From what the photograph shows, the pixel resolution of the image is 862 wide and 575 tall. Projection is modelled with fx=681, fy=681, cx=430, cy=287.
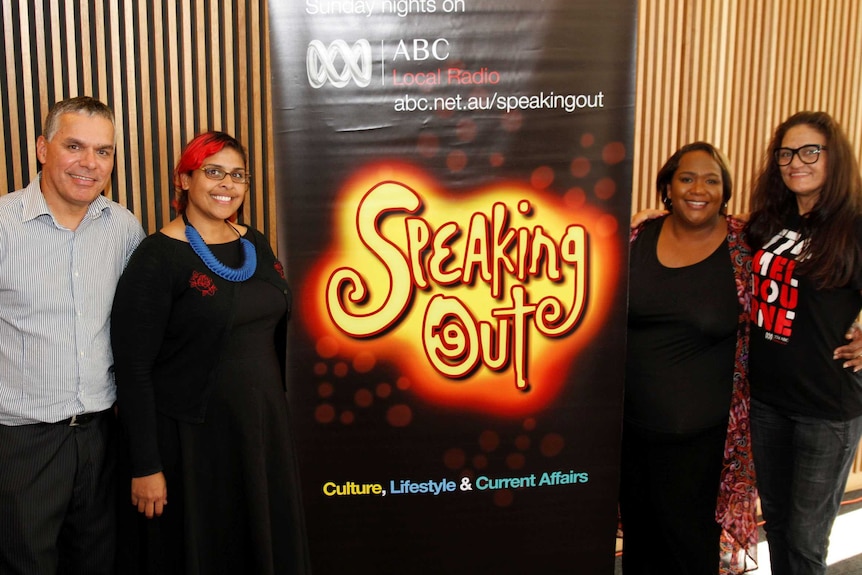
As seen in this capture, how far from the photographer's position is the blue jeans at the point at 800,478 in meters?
2.39

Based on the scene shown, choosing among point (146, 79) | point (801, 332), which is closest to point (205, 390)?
point (146, 79)

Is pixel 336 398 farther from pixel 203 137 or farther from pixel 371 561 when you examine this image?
pixel 203 137

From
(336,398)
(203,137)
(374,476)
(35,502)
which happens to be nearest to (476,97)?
(203,137)

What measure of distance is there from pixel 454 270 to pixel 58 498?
1.47 meters

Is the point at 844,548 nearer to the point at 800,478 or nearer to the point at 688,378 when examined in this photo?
the point at 800,478

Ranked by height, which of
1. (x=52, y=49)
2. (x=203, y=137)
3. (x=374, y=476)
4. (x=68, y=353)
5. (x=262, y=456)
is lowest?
(x=374, y=476)

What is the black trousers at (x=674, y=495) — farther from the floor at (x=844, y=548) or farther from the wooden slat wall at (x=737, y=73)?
the wooden slat wall at (x=737, y=73)

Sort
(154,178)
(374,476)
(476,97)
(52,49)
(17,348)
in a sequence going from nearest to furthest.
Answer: (17,348) < (476,97) < (374,476) < (52,49) < (154,178)

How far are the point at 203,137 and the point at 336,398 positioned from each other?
3.30 feet

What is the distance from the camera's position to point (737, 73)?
3.74 m

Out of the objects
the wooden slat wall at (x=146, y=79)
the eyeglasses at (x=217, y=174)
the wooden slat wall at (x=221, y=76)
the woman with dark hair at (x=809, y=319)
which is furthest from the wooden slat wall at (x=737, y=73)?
the eyeglasses at (x=217, y=174)

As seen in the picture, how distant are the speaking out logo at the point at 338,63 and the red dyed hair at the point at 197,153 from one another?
351mm

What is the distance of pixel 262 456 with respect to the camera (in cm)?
228

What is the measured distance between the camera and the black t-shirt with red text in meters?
2.35
